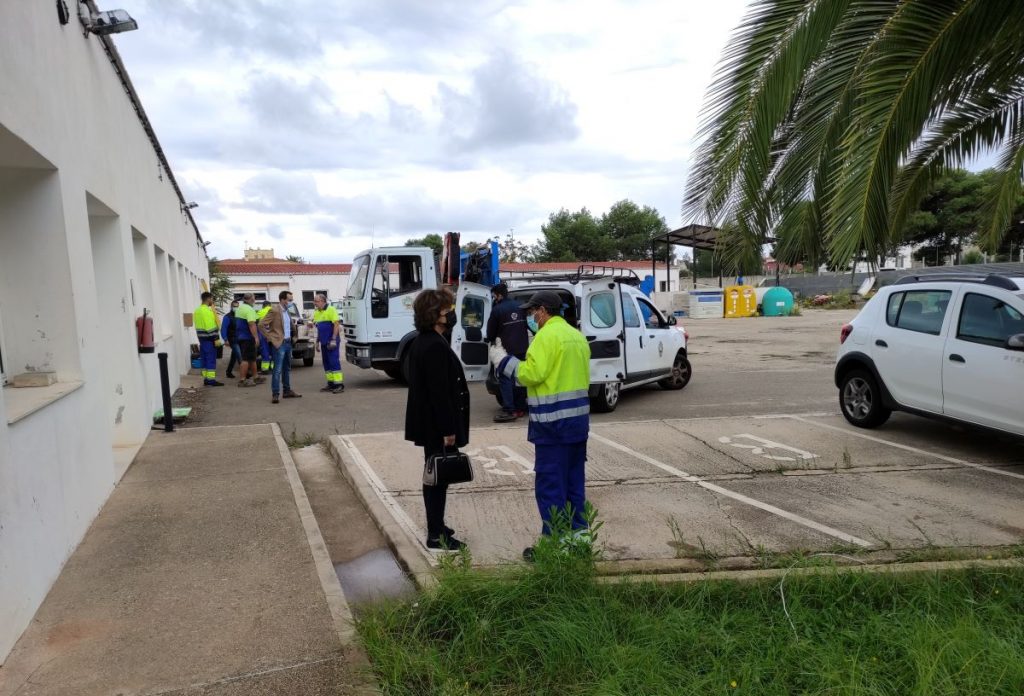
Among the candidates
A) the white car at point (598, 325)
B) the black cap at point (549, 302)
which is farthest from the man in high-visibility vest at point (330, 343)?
the black cap at point (549, 302)

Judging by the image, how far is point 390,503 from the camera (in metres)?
6.02

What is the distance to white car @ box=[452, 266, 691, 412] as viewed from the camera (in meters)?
9.30

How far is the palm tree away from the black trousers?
2.52 metres

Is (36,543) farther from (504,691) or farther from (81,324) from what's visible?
(504,691)

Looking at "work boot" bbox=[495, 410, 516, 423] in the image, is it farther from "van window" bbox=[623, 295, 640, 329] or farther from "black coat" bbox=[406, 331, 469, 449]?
"black coat" bbox=[406, 331, 469, 449]

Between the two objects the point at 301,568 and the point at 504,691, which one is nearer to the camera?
the point at 504,691

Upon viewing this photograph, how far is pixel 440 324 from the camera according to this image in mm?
4613

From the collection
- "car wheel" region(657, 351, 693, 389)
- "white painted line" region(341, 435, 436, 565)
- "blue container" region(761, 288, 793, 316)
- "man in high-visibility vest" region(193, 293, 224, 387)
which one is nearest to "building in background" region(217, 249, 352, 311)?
"blue container" region(761, 288, 793, 316)

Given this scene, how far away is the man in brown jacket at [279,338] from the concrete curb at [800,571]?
8676 millimetres

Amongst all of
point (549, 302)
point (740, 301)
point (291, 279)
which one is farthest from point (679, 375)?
point (291, 279)

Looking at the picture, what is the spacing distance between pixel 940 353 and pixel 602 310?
408 cm

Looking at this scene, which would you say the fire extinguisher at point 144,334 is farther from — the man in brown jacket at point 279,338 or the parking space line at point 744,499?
the parking space line at point 744,499

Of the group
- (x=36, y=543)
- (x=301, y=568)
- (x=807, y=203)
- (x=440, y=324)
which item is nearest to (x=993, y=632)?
(x=807, y=203)

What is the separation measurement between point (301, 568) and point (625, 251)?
196 ft
